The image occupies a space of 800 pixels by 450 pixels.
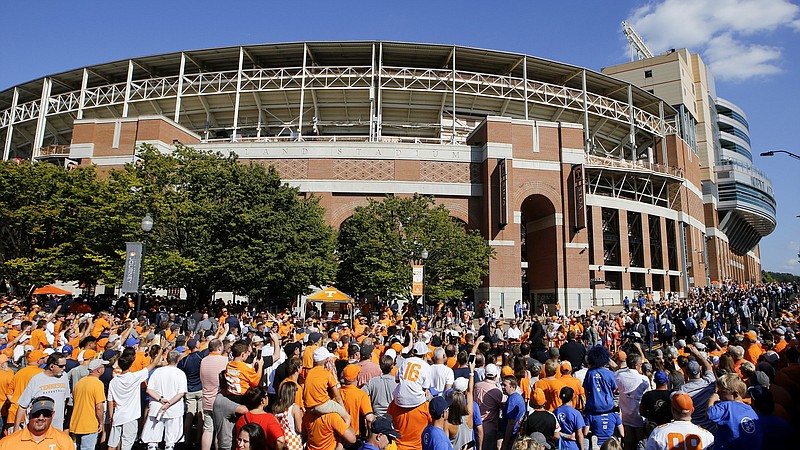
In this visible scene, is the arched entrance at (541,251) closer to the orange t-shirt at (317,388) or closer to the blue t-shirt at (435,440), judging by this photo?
the orange t-shirt at (317,388)

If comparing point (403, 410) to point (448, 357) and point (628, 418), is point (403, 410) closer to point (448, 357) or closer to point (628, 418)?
point (448, 357)

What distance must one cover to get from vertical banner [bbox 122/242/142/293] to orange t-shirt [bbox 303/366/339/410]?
12.8 metres

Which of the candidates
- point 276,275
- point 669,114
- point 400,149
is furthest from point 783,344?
point 669,114

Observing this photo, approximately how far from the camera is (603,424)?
21.3 ft

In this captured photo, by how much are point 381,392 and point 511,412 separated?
171 centimetres

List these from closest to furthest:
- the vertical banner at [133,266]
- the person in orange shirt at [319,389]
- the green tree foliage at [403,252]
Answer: the person in orange shirt at [319,389], the vertical banner at [133,266], the green tree foliage at [403,252]

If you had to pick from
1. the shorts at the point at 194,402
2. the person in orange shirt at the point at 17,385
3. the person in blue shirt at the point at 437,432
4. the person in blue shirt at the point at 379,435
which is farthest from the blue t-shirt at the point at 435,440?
the person in orange shirt at the point at 17,385

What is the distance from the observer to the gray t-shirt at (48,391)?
6.22 meters

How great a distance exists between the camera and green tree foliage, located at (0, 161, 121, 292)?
87.6ft

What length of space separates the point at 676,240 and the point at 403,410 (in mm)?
51788

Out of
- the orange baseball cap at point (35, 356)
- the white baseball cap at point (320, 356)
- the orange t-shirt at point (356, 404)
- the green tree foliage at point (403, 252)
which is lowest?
the orange t-shirt at point (356, 404)

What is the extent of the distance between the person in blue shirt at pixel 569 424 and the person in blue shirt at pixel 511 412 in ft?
1.80

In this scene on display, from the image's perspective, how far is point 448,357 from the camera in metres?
8.49

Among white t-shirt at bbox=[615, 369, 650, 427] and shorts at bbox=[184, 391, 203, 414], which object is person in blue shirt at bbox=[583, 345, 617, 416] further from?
shorts at bbox=[184, 391, 203, 414]
